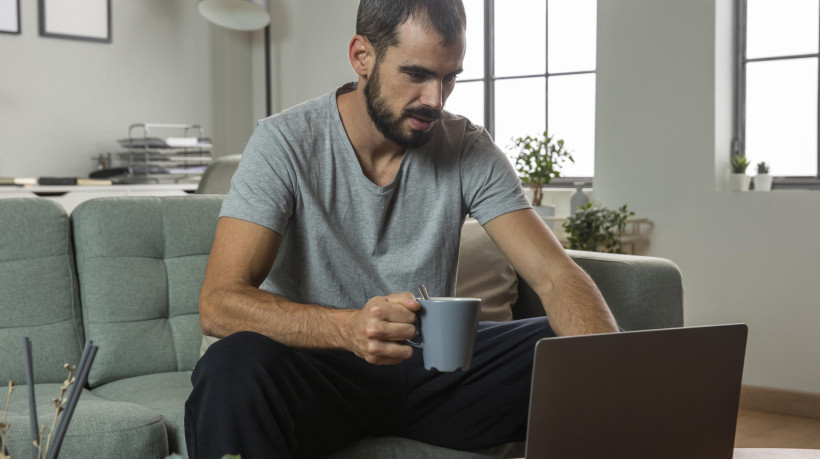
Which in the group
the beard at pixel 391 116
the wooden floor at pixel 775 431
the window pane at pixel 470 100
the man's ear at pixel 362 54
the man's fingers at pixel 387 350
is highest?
the window pane at pixel 470 100

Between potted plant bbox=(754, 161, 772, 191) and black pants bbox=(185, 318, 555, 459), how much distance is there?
213 cm

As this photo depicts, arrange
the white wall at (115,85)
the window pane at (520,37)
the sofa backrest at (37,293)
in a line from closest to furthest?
the sofa backrest at (37,293)
the window pane at (520,37)
the white wall at (115,85)

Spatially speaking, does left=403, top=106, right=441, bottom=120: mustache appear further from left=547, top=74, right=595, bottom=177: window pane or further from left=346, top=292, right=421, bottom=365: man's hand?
left=547, top=74, right=595, bottom=177: window pane

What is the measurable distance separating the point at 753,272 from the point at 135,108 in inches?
132

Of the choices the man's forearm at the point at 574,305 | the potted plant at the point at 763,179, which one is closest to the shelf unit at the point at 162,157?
the potted plant at the point at 763,179

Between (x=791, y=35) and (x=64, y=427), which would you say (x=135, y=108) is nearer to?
(x=791, y=35)

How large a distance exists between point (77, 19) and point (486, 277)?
11.2 feet

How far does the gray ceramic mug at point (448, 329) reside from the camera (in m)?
1.05

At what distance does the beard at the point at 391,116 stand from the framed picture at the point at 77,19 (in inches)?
140

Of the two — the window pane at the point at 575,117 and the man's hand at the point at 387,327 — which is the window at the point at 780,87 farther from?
the man's hand at the point at 387,327

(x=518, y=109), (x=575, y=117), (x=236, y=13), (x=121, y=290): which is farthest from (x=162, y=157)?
(x=121, y=290)

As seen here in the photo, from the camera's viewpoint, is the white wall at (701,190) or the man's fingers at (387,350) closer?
the man's fingers at (387,350)

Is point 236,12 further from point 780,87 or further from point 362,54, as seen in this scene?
point 362,54

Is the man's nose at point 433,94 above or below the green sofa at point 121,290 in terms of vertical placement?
above
